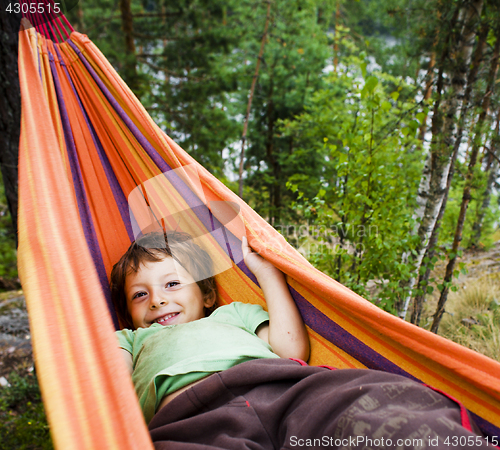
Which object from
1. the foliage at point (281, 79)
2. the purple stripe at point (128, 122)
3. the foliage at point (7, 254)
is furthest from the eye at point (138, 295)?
the foliage at point (281, 79)

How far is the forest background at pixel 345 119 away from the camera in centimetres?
204

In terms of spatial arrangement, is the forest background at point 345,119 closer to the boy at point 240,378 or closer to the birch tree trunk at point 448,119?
the birch tree trunk at point 448,119

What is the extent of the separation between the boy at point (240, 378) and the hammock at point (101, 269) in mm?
101

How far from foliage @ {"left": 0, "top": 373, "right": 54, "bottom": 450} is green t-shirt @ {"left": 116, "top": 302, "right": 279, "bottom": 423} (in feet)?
4.08

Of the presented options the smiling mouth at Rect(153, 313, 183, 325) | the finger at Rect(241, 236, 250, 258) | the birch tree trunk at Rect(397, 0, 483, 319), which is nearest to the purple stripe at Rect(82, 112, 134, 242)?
the smiling mouth at Rect(153, 313, 183, 325)

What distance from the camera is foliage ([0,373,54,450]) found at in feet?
6.06

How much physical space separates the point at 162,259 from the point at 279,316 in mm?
522

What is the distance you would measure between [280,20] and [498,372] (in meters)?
6.79

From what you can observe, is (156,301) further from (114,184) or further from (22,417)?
(22,417)

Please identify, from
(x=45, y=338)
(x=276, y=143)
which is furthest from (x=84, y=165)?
(x=276, y=143)

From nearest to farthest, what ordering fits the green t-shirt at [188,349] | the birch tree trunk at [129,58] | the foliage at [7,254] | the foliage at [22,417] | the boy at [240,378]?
the boy at [240,378] → the green t-shirt at [188,349] → the foliage at [22,417] → the birch tree trunk at [129,58] → the foliage at [7,254]

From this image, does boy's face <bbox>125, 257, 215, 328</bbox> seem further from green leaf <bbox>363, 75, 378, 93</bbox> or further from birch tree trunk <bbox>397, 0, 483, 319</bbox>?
birch tree trunk <bbox>397, 0, 483, 319</bbox>

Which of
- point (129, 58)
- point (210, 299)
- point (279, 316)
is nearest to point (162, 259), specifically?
point (210, 299)

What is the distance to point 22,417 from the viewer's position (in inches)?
79.4
